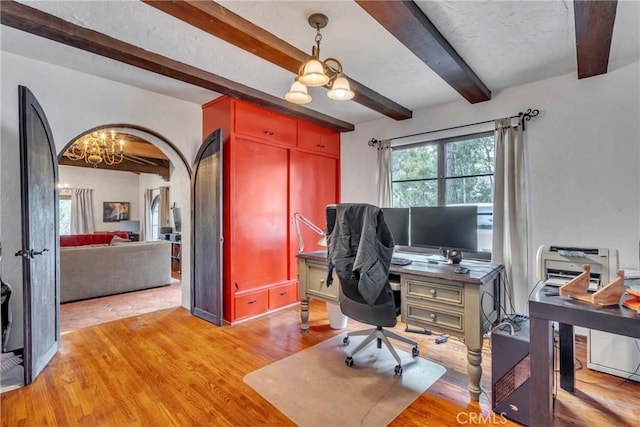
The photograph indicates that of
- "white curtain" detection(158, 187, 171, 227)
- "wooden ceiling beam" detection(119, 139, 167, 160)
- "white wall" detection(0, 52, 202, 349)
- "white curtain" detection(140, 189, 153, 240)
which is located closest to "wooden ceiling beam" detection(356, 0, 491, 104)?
"white wall" detection(0, 52, 202, 349)

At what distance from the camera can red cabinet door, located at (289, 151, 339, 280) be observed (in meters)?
3.97

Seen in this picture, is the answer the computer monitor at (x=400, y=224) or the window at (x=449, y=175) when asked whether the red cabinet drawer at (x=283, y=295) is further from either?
the window at (x=449, y=175)

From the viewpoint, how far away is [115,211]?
8758 millimetres

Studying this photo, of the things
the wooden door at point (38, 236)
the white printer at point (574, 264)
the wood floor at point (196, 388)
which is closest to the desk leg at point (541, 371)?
the wood floor at point (196, 388)

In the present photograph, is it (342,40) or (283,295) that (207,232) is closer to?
(283,295)

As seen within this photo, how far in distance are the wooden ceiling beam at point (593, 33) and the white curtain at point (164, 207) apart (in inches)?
330

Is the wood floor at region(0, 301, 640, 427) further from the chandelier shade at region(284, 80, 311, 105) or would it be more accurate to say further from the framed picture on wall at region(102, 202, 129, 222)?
the framed picture on wall at region(102, 202, 129, 222)

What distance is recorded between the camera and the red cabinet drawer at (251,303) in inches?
130

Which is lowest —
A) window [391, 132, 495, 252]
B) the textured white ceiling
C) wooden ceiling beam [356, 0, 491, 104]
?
window [391, 132, 495, 252]

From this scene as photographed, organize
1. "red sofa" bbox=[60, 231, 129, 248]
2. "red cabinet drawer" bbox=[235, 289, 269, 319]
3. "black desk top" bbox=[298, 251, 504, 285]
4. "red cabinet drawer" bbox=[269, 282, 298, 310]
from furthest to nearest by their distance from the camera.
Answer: "red sofa" bbox=[60, 231, 129, 248]
"red cabinet drawer" bbox=[269, 282, 298, 310]
"red cabinet drawer" bbox=[235, 289, 269, 319]
"black desk top" bbox=[298, 251, 504, 285]

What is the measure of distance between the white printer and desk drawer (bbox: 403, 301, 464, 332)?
610mm

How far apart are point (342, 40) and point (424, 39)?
58 cm

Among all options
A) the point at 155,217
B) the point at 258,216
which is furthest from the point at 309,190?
the point at 155,217

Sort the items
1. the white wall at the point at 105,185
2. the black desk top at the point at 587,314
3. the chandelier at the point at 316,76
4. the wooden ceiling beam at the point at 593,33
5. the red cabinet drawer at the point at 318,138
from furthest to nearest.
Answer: the white wall at the point at 105,185, the red cabinet drawer at the point at 318,138, the chandelier at the point at 316,76, the wooden ceiling beam at the point at 593,33, the black desk top at the point at 587,314
